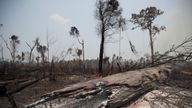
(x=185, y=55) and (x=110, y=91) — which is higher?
(x=185, y=55)

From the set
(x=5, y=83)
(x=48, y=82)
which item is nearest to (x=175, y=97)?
(x=5, y=83)

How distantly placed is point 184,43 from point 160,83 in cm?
132

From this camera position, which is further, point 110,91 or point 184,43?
point 184,43

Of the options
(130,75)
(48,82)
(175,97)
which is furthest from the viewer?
(48,82)

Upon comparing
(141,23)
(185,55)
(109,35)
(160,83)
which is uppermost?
(141,23)

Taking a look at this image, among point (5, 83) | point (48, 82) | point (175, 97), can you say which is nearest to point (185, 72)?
point (175, 97)

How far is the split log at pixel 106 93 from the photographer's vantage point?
125 inches

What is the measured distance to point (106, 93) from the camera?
3305 mm

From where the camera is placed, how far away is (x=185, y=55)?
165 inches

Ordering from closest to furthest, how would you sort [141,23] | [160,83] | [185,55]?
[160,83] → [185,55] → [141,23]

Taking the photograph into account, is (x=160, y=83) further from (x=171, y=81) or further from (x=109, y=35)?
(x=109, y=35)

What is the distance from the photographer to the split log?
3.19m

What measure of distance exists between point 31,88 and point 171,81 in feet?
16.2

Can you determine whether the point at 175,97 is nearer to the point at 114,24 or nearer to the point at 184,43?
the point at 184,43
